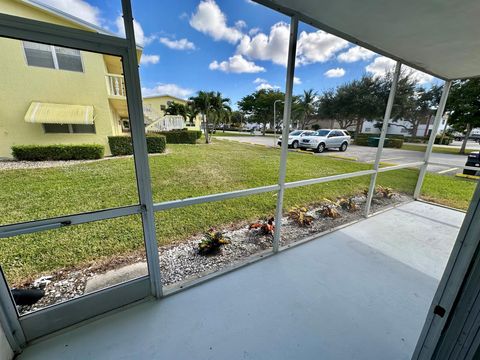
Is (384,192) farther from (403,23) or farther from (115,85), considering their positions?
(115,85)

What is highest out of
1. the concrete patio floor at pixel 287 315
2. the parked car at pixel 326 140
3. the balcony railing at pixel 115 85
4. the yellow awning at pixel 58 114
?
the balcony railing at pixel 115 85

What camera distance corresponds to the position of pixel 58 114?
44.5 inches

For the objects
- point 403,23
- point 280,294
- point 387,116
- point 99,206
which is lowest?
point 280,294

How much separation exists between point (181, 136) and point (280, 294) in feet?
6.26

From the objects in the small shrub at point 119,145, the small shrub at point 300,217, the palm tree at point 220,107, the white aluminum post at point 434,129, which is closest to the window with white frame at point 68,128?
the small shrub at point 119,145

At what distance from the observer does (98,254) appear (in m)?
1.79

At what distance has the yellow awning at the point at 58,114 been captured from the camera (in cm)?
107

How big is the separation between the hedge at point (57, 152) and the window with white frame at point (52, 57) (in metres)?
0.44

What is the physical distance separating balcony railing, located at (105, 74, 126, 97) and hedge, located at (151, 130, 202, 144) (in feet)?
2.07

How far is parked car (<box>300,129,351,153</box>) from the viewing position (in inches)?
125

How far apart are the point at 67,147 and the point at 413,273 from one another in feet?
10.1

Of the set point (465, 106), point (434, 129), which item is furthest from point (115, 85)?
point (465, 106)

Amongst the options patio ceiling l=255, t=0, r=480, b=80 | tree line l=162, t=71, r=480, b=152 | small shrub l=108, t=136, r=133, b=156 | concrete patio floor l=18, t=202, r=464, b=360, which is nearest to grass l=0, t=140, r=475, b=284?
small shrub l=108, t=136, r=133, b=156

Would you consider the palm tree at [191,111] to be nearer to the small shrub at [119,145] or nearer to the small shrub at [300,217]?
the small shrub at [119,145]
